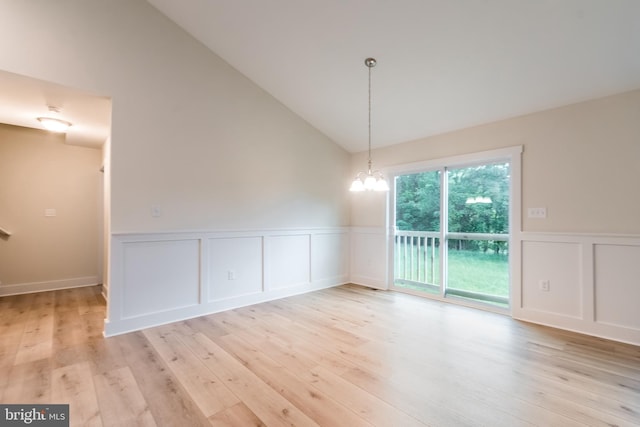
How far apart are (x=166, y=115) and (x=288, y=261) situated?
2.52 meters

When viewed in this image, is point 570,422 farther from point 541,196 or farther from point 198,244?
point 198,244

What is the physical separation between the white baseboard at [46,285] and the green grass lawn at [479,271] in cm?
576

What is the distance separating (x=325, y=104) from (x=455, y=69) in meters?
1.77

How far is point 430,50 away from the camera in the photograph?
2.97m

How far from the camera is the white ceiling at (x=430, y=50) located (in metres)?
2.47

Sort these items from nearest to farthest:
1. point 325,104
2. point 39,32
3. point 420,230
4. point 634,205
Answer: point 39,32 → point 634,205 → point 325,104 → point 420,230

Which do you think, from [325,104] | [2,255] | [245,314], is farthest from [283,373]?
[2,255]

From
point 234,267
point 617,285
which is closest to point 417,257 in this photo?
point 617,285

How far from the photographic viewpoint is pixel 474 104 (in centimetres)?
351

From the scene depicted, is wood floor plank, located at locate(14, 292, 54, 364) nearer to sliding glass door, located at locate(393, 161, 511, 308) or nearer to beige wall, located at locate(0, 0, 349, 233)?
beige wall, located at locate(0, 0, 349, 233)

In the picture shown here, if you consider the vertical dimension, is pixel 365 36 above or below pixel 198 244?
above

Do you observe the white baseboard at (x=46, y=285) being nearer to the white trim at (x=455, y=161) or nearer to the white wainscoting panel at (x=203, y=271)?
the white wainscoting panel at (x=203, y=271)

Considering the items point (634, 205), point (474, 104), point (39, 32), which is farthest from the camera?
point (474, 104)

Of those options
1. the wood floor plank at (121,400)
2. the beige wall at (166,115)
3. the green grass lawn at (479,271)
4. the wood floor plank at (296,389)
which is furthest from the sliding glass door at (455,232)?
the wood floor plank at (121,400)
